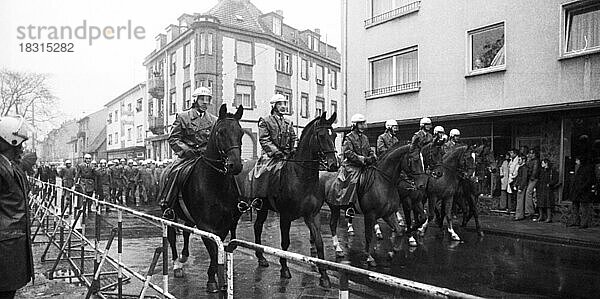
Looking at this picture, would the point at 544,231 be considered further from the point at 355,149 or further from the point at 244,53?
the point at 244,53

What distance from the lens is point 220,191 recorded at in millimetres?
7695

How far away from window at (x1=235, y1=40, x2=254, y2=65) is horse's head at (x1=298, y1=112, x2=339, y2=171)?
29.9m

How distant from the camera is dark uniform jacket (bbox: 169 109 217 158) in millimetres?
8641

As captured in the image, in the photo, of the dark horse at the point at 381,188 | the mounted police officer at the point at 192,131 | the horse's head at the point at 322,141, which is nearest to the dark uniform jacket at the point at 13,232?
the mounted police officer at the point at 192,131

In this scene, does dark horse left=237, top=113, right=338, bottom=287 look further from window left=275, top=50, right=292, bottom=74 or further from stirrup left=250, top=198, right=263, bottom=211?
window left=275, top=50, right=292, bottom=74

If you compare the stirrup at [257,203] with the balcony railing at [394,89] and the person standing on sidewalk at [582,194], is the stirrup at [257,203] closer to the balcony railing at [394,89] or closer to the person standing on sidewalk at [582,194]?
the person standing on sidewalk at [582,194]

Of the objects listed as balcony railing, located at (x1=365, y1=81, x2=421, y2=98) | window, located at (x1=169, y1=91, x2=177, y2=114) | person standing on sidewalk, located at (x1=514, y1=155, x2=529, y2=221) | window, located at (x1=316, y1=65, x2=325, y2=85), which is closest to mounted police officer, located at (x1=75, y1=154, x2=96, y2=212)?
balcony railing, located at (x1=365, y1=81, x2=421, y2=98)

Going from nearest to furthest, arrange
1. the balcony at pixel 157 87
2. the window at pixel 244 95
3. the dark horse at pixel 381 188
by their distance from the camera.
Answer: the dark horse at pixel 381 188 < the window at pixel 244 95 < the balcony at pixel 157 87

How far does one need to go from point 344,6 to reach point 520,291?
1801 cm

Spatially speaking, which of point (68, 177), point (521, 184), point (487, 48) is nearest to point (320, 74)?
point (68, 177)

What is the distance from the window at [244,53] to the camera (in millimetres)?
37562

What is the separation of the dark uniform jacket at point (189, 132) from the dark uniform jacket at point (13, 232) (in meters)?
4.08

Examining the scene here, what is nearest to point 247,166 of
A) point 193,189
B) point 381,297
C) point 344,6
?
point 193,189

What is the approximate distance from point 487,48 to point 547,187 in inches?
200
